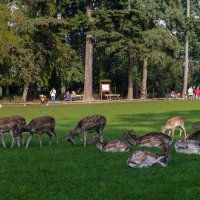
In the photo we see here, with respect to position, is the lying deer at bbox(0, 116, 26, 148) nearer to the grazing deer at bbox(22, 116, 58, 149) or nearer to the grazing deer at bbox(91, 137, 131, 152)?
the grazing deer at bbox(22, 116, 58, 149)

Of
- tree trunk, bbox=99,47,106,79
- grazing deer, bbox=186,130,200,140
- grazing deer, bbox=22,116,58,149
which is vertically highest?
tree trunk, bbox=99,47,106,79

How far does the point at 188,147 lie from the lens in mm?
14289

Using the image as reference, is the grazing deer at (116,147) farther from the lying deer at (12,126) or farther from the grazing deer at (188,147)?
the lying deer at (12,126)

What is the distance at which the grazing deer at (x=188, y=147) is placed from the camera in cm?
1418

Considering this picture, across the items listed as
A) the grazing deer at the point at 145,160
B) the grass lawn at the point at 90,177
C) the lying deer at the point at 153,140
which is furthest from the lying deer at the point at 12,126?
the grazing deer at the point at 145,160

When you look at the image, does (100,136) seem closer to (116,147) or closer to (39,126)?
(39,126)

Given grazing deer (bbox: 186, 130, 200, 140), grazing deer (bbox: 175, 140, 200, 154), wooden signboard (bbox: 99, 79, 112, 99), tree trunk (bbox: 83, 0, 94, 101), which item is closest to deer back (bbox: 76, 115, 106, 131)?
grazing deer (bbox: 186, 130, 200, 140)

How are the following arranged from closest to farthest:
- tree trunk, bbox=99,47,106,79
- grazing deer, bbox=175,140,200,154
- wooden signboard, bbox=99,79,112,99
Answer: grazing deer, bbox=175,140,200,154
wooden signboard, bbox=99,79,112,99
tree trunk, bbox=99,47,106,79

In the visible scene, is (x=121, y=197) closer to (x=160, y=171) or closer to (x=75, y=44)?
(x=160, y=171)

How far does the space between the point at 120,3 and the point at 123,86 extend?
1479cm

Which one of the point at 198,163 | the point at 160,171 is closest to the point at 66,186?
the point at 160,171

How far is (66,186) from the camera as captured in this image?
10.4m

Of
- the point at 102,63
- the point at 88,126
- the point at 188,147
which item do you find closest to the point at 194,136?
the point at 188,147

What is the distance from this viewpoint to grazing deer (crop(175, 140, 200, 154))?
14.2 m
